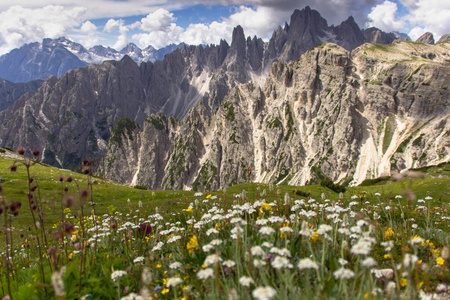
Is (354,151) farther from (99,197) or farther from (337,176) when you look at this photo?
(99,197)

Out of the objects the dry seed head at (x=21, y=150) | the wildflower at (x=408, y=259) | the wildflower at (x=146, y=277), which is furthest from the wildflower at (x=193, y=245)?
the wildflower at (x=408, y=259)

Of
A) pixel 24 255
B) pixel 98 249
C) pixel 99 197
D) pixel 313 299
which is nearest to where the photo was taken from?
pixel 313 299

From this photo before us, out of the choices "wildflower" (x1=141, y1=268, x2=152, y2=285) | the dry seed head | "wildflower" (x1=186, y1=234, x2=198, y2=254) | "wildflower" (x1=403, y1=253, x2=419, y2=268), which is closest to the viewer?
"wildflower" (x1=141, y1=268, x2=152, y2=285)

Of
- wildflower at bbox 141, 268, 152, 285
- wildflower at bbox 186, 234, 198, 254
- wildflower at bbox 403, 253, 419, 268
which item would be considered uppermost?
wildflower at bbox 403, 253, 419, 268

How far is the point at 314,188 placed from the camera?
5309cm

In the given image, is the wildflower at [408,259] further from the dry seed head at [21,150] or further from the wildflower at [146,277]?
the dry seed head at [21,150]

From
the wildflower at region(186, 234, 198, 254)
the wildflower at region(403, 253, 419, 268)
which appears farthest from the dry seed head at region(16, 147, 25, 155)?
the wildflower at region(403, 253, 419, 268)

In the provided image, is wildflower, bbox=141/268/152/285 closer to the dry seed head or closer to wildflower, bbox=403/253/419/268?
wildflower, bbox=403/253/419/268

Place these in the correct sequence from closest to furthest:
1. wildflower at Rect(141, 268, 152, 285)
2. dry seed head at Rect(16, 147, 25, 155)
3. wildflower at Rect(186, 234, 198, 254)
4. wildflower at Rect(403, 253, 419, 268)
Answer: wildflower at Rect(141, 268, 152, 285), wildflower at Rect(403, 253, 419, 268), dry seed head at Rect(16, 147, 25, 155), wildflower at Rect(186, 234, 198, 254)

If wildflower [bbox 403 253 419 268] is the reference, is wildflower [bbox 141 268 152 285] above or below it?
below

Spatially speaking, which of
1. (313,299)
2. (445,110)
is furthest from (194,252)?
(445,110)

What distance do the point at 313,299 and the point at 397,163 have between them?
196 metres

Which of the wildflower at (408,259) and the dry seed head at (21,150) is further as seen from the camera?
the dry seed head at (21,150)

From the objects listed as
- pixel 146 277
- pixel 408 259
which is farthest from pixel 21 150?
pixel 408 259
